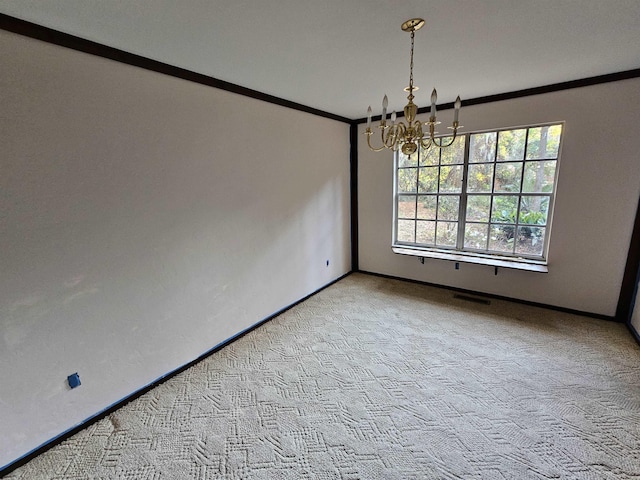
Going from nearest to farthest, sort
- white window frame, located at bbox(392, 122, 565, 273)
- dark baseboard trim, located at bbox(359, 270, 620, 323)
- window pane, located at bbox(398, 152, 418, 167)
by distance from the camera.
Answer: dark baseboard trim, located at bbox(359, 270, 620, 323), white window frame, located at bbox(392, 122, 565, 273), window pane, located at bbox(398, 152, 418, 167)

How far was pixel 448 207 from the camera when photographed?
4.04m

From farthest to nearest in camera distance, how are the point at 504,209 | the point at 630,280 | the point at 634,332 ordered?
the point at 504,209, the point at 630,280, the point at 634,332

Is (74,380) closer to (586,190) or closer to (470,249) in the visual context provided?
(470,249)

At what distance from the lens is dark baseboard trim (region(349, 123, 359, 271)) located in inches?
178

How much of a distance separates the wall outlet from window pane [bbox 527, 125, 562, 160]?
465 centimetres

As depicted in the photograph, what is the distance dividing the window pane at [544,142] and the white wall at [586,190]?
14 cm

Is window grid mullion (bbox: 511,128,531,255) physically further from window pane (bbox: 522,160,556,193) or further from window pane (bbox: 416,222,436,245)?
window pane (bbox: 416,222,436,245)

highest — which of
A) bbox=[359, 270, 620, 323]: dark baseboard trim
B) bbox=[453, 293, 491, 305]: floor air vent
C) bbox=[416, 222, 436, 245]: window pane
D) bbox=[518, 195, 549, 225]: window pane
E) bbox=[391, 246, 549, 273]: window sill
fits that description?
bbox=[518, 195, 549, 225]: window pane

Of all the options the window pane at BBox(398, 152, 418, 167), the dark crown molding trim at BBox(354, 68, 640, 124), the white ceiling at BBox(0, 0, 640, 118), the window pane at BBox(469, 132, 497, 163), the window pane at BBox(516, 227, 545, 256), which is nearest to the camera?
the white ceiling at BBox(0, 0, 640, 118)

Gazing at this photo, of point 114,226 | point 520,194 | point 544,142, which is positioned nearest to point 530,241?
point 520,194

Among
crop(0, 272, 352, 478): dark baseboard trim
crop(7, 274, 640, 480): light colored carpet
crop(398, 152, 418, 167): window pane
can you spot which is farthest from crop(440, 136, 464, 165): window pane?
crop(0, 272, 352, 478): dark baseboard trim

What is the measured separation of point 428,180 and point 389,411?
3091 mm

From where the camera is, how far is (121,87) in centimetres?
199

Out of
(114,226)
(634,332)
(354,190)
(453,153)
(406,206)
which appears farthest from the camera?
(354,190)
